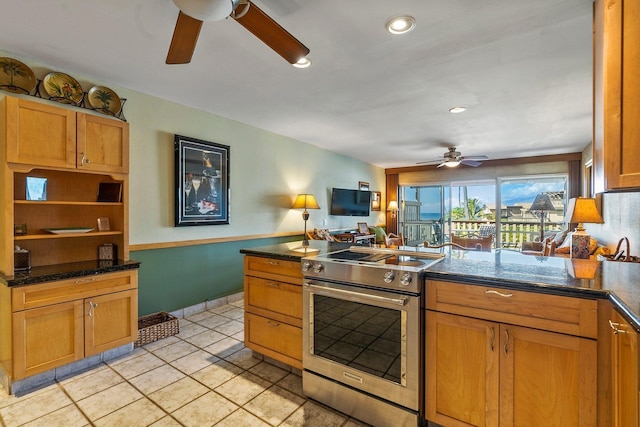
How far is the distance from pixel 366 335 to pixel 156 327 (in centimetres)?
217

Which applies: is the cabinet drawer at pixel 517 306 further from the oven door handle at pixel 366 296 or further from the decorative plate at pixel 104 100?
the decorative plate at pixel 104 100

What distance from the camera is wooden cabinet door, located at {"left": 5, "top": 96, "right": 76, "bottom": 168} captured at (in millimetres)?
2031

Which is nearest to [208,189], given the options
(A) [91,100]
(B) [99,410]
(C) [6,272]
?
(A) [91,100]

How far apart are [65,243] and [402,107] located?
11.8ft

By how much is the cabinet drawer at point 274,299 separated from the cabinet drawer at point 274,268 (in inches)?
1.7

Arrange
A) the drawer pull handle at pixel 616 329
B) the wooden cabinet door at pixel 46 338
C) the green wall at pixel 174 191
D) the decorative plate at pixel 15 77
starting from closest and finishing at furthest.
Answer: the drawer pull handle at pixel 616 329 < the wooden cabinet door at pixel 46 338 < the decorative plate at pixel 15 77 < the green wall at pixel 174 191

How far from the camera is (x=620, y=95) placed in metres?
1.33

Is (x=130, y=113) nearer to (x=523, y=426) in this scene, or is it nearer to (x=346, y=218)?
(x=523, y=426)

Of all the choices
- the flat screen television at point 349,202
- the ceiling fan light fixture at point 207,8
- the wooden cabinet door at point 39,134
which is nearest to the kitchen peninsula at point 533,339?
the ceiling fan light fixture at point 207,8

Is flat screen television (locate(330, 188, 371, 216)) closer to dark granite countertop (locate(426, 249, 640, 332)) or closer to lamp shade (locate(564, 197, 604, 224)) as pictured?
lamp shade (locate(564, 197, 604, 224))

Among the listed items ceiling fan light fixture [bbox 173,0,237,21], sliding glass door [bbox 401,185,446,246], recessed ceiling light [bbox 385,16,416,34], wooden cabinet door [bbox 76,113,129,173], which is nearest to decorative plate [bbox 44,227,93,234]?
wooden cabinet door [bbox 76,113,129,173]

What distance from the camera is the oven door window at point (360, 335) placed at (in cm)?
164

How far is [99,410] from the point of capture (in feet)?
6.12

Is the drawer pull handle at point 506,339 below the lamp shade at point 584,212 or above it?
below
